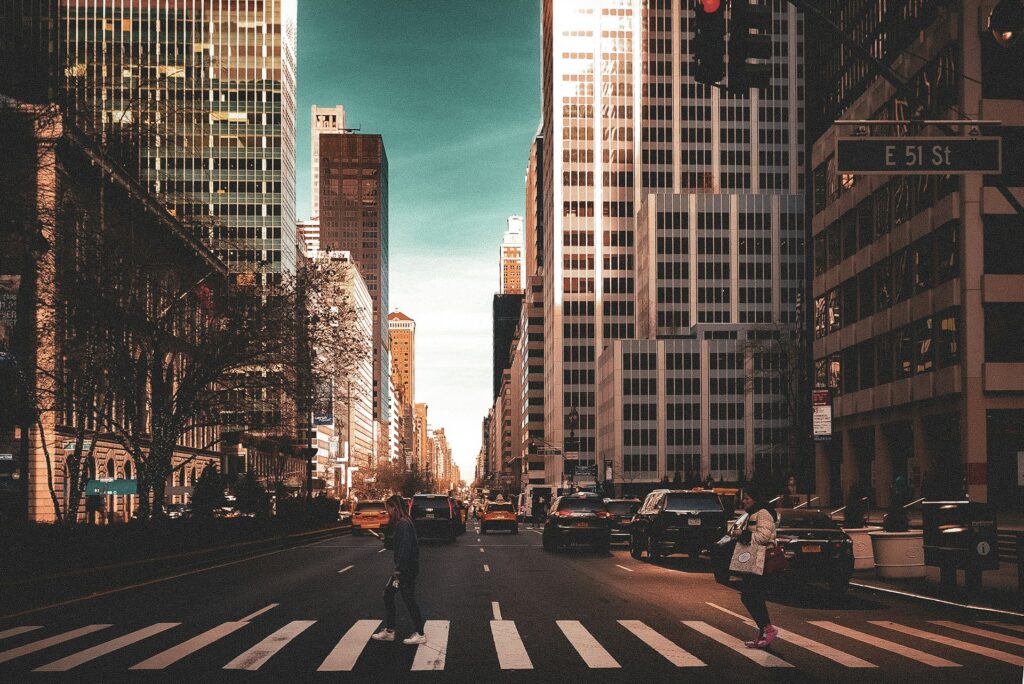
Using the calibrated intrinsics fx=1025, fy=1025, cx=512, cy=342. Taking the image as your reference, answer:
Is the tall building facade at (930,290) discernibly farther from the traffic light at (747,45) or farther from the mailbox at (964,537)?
the traffic light at (747,45)

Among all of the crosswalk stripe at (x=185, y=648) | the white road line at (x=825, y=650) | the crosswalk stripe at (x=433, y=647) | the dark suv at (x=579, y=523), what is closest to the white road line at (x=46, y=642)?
the crosswalk stripe at (x=185, y=648)

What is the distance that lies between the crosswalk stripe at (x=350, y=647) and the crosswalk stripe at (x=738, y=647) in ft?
14.5

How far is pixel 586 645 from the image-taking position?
12.5 meters

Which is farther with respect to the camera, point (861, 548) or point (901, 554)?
point (861, 548)

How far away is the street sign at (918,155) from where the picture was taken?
13766mm

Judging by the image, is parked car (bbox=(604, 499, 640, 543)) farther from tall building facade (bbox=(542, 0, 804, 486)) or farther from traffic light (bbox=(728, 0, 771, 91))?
tall building facade (bbox=(542, 0, 804, 486))

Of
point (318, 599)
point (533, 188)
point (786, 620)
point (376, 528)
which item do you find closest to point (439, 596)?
point (318, 599)

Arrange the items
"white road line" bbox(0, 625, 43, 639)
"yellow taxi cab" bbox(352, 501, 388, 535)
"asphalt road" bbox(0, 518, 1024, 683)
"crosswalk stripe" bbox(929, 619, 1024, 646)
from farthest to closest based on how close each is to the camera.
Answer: "yellow taxi cab" bbox(352, 501, 388, 535) < "white road line" bbox(0, 625, 43, 639) < "crosswalk stripe" bbox(929, 619, 1024, 646) < "asphalt road" bbox(0, 518, 1024, 683)

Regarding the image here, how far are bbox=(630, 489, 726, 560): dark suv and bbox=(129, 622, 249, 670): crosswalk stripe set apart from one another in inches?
A: 573

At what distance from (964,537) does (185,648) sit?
41.8 ft

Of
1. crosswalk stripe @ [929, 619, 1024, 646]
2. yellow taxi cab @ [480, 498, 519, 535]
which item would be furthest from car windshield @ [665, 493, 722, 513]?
yellow taxi cab @ [480, 498, 519, 535]

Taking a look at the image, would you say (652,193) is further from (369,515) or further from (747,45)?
(747,45)

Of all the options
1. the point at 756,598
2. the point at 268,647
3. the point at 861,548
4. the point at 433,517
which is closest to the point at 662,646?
the point at 756,598

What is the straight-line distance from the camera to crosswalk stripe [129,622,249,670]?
1097cm
